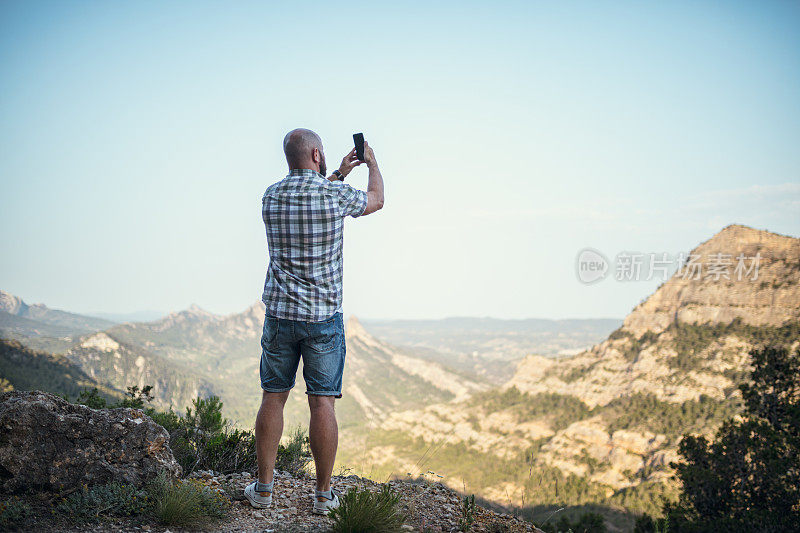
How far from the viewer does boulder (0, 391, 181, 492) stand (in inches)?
133

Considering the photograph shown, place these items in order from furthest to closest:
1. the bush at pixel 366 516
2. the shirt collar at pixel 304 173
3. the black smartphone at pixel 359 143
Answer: the black smartphone at pixel 359 143, the shirt collar at pixel 304 173, the bush at pixel 366 516

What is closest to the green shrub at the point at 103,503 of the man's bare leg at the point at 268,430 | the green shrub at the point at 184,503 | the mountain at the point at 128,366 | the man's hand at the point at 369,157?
the green shrub at the point at 184,503

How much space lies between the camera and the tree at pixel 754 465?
1149cm

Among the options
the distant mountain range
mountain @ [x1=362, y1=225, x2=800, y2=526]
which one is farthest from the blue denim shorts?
mountain @ [x1=362, y1=225, x2=800, y2=526]

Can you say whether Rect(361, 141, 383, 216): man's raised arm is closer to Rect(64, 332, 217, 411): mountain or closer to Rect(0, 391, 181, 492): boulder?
Rect(0, 391, 181, 492): boulder

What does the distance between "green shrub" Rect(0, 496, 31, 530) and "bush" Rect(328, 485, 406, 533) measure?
198cm

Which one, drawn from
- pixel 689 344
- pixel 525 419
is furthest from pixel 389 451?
pixel 689 344

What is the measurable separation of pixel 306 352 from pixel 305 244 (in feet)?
2.64

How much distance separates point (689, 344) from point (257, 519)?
260 ft

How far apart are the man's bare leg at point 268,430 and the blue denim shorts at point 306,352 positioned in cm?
9

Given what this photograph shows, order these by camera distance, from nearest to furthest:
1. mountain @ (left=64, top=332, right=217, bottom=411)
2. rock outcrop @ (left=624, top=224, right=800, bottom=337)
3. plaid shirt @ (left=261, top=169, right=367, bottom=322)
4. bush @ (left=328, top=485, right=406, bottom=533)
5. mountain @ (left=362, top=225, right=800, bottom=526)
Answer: bush @ (left=328, top=485, right=406, bottom=533), plaid shirt @ (left=261, top=169, right=367, bottom=322), mountain @ (left=362, top=225, right=800, bottom=526), rock outcrop @ (left=624, top=224, right=800, bottom=337), mountain @ (left=64, top=332, right=217, bottom=411)

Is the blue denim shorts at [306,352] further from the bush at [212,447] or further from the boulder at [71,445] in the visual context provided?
the bush at [212,447]

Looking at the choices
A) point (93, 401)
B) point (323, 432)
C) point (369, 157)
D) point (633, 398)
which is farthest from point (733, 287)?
Answer: point (93, 401)

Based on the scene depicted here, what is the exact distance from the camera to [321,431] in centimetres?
342
